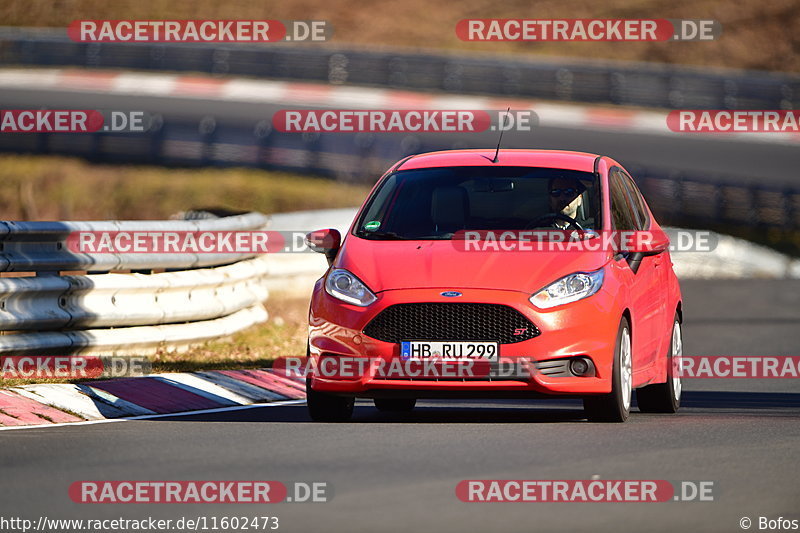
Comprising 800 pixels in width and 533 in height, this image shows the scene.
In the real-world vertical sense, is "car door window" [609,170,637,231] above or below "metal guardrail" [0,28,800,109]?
below

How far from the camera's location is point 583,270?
9961mm

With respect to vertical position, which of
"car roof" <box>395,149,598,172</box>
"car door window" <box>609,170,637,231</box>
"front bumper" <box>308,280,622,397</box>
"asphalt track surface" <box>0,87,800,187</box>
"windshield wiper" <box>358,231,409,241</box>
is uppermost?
"asphalt track surface" <box>0,87,800,187</box>

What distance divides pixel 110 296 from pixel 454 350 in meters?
3.69

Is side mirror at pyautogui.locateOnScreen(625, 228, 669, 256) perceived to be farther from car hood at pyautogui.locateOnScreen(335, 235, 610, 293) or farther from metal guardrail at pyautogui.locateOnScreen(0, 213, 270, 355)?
metal guardrail at pyautogui.locateOnScreen(0, 213, 270, 355)

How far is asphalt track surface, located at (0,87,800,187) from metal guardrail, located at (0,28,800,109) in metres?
1.21

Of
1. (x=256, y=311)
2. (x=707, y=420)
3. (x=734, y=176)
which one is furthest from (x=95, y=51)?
(x=707, y=420)

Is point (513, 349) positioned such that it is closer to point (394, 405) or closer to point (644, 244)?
point (644, 244)

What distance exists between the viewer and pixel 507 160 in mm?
11180

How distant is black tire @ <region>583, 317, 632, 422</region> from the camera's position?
9969 millimetres

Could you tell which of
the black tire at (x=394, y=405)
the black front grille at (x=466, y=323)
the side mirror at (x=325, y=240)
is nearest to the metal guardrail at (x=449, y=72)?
the black tire at (x=394, y=405)

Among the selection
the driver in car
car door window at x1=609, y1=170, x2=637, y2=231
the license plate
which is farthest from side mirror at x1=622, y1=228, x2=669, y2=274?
the license plate

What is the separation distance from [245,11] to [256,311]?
1629 inches

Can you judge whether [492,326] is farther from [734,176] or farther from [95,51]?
[95,51]

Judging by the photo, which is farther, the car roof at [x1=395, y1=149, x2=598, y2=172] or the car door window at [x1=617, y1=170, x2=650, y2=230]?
the car door window at [x1=617, y1=170, x2=650, y2=230]
